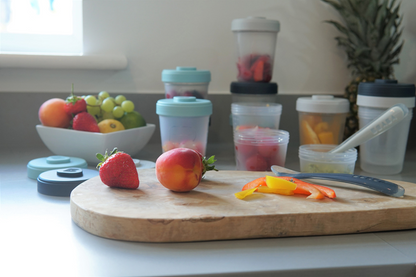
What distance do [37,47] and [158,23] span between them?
47 cm

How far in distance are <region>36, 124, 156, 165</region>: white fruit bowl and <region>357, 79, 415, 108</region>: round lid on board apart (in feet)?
2.23

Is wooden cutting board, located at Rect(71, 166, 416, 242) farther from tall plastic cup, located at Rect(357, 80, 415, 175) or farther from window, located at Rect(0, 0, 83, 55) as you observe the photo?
window, located at Rect(0, 0, 83, 55)

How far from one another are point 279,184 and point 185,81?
1.82ft

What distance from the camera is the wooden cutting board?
654 millimetres

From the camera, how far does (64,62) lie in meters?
1.39

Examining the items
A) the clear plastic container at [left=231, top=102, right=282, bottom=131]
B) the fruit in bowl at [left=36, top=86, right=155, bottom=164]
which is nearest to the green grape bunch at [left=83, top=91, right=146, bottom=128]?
the fruit in bowl at [left=36, top=86, right=155, bottom=164]

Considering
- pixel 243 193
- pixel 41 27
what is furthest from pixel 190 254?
pixel 41 27

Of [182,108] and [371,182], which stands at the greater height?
[182,108]

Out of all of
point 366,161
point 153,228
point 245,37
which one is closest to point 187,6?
point 245,37

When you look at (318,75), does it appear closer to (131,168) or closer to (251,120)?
(251,120)

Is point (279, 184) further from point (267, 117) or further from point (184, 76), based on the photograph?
point (184, 76)

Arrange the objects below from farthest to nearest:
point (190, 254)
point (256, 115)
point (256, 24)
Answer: point (256, 24) < point (256, 115) < point (190, 254)

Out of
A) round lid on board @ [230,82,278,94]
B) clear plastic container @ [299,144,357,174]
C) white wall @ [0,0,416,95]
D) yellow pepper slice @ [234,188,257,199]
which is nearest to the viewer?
yellow pepper slice @ [234,188,257,199]

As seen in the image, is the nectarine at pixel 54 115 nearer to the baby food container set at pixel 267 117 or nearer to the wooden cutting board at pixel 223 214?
the baby food container set at pixel 267 117
